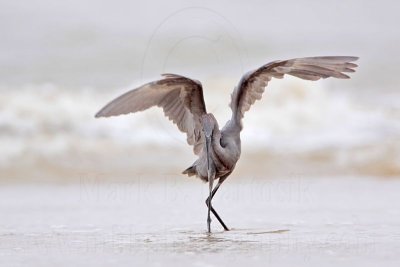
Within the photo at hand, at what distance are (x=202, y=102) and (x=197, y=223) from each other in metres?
1.46

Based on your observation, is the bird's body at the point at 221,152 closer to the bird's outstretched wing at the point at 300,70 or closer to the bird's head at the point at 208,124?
the bird's head at the point at 208,124

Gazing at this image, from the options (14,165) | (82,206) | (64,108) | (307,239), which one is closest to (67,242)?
(307,239)

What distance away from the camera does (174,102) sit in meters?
9.75

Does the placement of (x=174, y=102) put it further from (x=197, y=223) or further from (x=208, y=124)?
(x=197, y=223)

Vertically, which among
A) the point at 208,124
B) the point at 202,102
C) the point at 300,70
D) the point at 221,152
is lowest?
the point at 221,152

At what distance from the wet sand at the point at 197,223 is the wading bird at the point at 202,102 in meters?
0.73

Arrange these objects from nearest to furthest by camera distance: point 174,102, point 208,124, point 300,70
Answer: point 208,124
point 300,70
point 174,102

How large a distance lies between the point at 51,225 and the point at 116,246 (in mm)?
1992

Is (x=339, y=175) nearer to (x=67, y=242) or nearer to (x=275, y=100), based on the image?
(x=275, y=100)

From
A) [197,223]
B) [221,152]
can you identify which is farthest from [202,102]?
[197,223]

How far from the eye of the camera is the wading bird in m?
9.06

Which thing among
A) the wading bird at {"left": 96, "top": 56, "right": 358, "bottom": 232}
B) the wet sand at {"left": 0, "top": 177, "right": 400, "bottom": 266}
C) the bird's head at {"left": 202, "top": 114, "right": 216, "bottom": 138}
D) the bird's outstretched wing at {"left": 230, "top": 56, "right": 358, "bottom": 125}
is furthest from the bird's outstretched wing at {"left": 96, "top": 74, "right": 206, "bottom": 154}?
the wet sand at {"left": 0, "top": 177, "right": 400, "bottom": 266}

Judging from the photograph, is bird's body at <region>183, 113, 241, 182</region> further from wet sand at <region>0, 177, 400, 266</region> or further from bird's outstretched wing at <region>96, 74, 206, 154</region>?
wet sand at <region>0, 177, 400, 266</region>

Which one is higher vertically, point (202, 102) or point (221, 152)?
point (202, 102)
